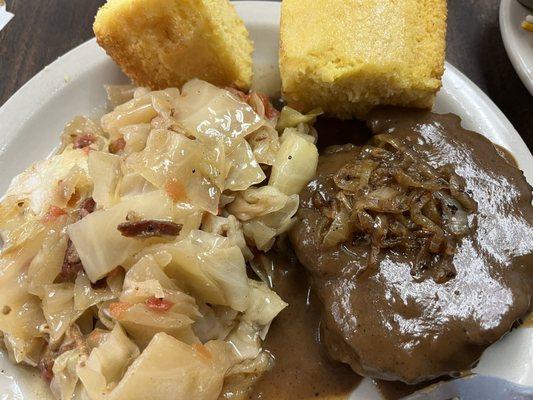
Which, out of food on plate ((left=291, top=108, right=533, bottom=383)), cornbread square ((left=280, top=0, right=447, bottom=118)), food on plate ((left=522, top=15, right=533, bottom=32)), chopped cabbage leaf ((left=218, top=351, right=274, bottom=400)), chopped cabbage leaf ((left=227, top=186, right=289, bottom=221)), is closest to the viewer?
food on plate ((left=291, top=108, right=533, bottom=383))

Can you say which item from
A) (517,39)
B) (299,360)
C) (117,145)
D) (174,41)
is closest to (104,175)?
(117,145)

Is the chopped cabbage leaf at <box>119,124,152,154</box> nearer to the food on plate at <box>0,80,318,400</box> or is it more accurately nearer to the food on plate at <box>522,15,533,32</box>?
the food on plate at <box>0,80,318,400</box>

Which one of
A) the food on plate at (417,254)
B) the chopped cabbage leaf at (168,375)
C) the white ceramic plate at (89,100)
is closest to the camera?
the chopped cabbage leaf at (168,375)

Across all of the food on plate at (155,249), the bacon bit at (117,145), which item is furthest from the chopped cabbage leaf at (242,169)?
the bacon bit at (117,145)

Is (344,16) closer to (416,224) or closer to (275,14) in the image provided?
(275,14)

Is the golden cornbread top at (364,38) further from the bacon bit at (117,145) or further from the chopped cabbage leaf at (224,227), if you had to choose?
the bacon bit at (117,145)

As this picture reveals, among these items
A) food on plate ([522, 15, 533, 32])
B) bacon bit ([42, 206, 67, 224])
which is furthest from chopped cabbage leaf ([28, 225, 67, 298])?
food on plate ([522, 15, 533, 32])
